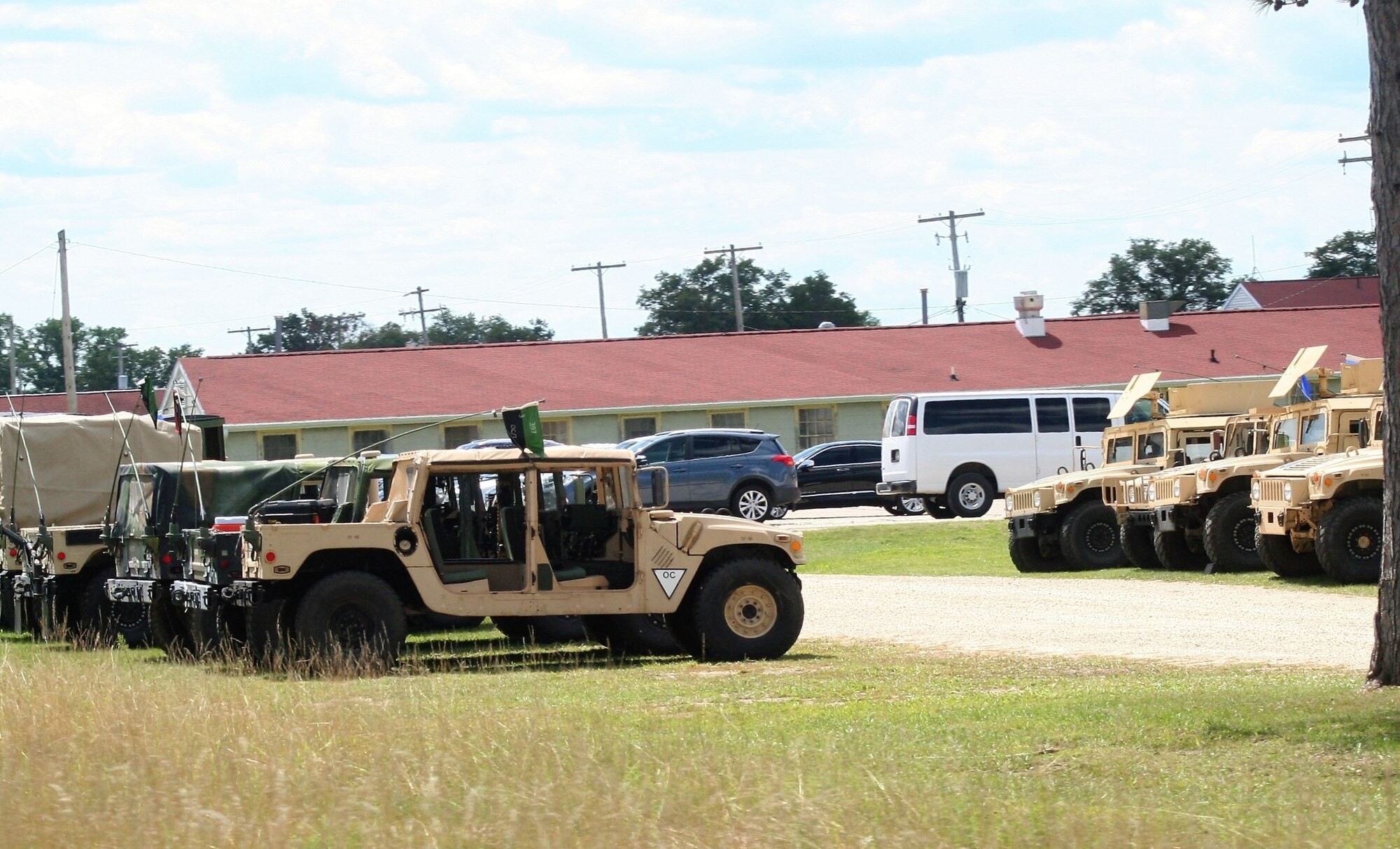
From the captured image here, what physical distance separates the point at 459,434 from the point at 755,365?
28.0ft

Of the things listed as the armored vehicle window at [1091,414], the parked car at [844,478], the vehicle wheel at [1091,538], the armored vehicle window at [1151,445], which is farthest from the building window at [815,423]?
the vehicle wheel at [1091,538]

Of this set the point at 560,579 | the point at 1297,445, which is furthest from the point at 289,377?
the point at 560,579

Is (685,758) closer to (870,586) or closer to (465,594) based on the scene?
(465,594)

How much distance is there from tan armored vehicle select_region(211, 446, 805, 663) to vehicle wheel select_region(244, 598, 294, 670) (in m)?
0.01

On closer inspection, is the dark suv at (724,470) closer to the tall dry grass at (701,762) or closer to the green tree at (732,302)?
the tall dry grass at (701,762)

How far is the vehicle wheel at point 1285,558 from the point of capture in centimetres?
1912

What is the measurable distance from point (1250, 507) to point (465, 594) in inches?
409

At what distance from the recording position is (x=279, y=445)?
40.8 metres

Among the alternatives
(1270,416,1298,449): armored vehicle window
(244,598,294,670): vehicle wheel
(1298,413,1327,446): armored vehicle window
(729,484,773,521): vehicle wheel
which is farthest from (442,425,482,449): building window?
(244,598,294,670): vehicle wheel

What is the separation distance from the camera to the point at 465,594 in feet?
44.8

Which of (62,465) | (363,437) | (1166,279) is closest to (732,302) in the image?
(1166,279)

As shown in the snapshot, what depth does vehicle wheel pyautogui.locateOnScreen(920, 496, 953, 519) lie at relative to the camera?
3275 centimetres

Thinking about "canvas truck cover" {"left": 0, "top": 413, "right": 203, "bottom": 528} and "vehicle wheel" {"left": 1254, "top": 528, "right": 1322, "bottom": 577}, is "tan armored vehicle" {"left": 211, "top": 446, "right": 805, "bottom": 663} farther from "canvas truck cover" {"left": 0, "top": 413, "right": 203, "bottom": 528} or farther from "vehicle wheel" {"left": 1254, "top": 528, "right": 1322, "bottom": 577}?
"vehicle wheel" {"left": 1254, "top": 528, "right": 1322, "bottom": 577}

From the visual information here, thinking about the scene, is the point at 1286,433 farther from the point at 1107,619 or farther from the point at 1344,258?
the point at 1344,258
